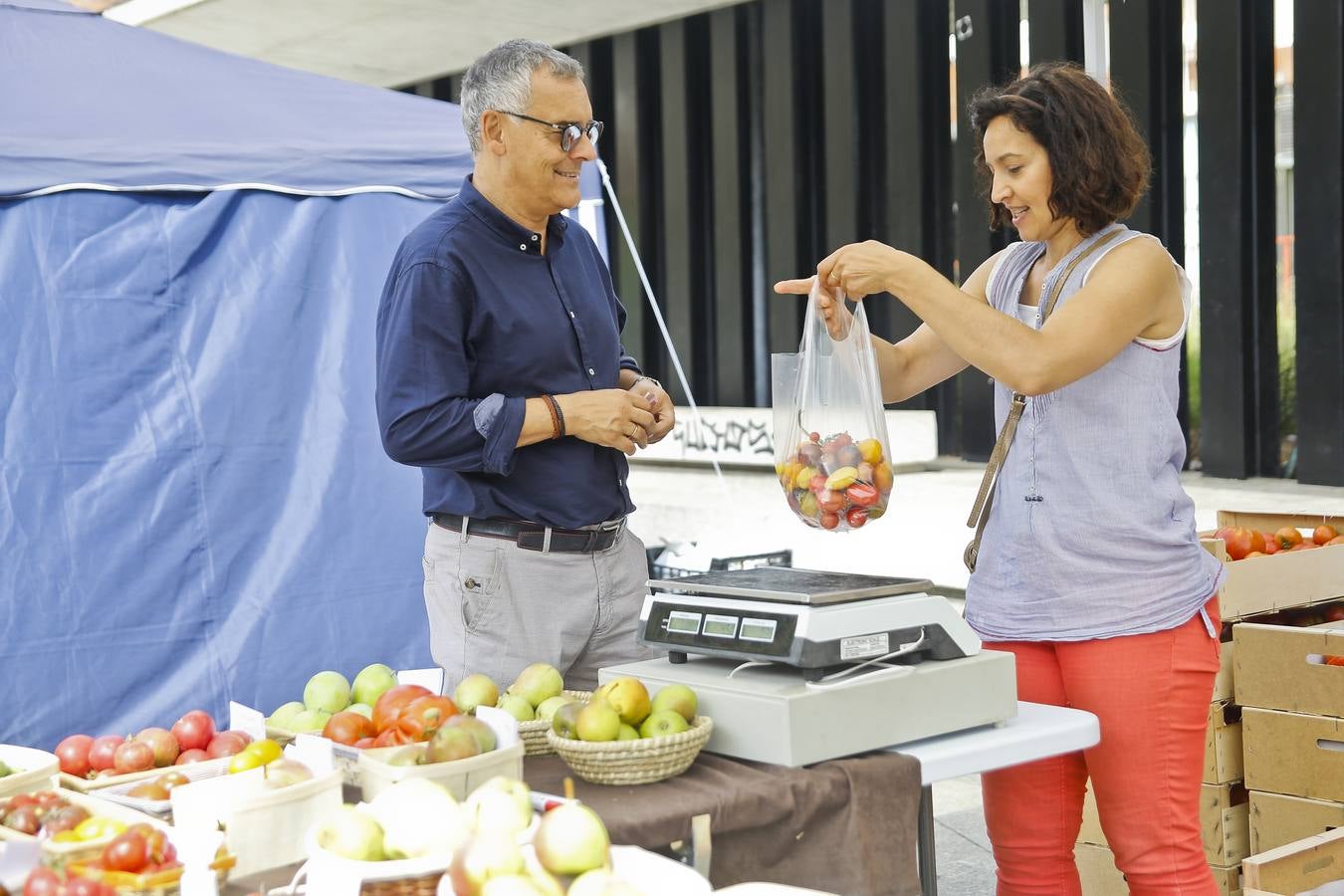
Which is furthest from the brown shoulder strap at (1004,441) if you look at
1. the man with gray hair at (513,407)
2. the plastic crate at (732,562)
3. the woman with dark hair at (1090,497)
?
the plastic crate at (732,562)

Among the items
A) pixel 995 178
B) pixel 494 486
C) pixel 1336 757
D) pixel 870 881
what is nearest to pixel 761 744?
pixel 870 881

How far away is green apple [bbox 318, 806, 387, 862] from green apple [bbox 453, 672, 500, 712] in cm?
52

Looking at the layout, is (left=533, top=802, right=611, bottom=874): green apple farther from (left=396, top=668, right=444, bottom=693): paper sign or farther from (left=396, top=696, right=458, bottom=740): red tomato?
(left=396, top=668, right=444, bottom=693): paper sign

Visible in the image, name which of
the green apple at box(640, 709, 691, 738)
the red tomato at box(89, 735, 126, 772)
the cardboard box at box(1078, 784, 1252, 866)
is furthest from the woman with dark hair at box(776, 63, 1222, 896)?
the red tomato at box(89, 735, 126, 772)

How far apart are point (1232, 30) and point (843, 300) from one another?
14.6ft

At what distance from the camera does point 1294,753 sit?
309 centimetres

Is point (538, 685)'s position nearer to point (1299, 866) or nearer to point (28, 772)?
point (28, 772)

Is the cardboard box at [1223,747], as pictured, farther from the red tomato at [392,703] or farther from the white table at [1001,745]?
the red tomato at [392,703]

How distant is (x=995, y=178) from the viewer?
2.15 meters

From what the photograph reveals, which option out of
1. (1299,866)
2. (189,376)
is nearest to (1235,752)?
(1299,866)

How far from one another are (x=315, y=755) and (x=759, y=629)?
584 mm

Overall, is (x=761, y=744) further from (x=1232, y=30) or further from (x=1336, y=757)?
(x=1232, y=30)

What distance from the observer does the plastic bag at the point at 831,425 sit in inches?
82.7

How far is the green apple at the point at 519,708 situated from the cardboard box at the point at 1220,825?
1792mm
